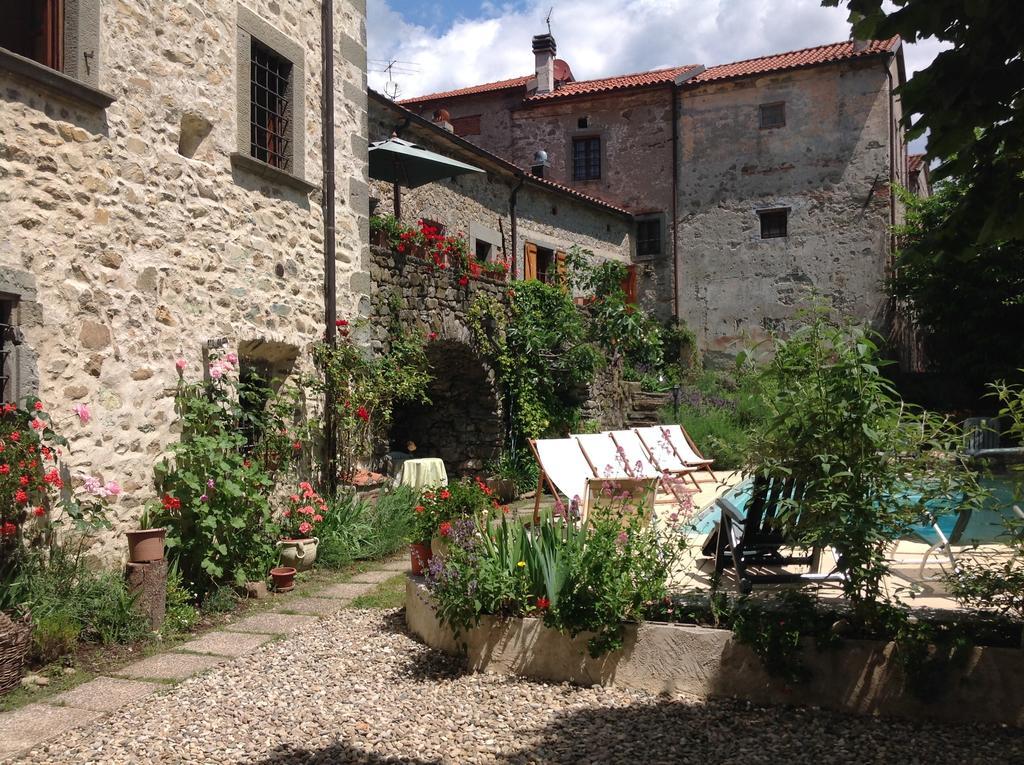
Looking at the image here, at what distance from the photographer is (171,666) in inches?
171

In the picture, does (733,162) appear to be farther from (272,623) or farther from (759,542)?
(272,623)

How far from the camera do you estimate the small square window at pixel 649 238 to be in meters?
18.3

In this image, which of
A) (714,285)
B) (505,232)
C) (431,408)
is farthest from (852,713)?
(714,285)

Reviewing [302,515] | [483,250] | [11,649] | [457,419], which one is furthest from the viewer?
[483,250]

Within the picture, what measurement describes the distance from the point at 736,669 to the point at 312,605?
115 inches

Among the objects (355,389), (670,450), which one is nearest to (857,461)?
(355,389)

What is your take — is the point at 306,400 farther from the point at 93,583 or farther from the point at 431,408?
the point at 431,408

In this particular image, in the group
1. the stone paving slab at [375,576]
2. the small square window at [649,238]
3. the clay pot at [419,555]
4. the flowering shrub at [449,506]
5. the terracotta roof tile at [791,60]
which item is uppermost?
the terracotta roof tile at [791,60]

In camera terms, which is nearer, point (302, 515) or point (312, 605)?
point (312, 605)

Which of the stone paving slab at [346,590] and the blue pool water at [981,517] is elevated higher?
the blue pool water at [981,517]

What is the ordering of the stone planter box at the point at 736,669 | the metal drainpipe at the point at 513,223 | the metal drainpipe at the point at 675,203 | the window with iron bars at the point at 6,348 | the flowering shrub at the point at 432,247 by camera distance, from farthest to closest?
the metal drainpipe at the point at 675,203 < the metal drainpipe at the point at 513,223 < the flowering shrub at the point at 432,247 < the window with iron bars at the point at 6,348 < the stone planter box at the point at 736,669

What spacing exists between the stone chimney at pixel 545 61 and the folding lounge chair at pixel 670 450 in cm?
1061

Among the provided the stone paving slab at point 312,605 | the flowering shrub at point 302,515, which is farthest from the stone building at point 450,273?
the stone paving slab at point 312,605

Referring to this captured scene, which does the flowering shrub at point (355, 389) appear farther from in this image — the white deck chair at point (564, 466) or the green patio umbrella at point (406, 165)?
the green patio umbrella at point (406, 165)
